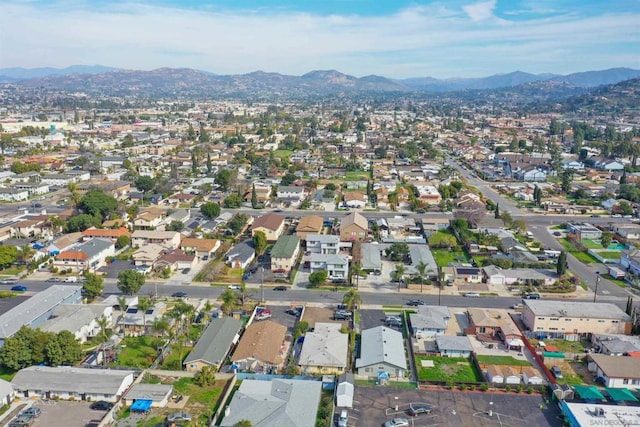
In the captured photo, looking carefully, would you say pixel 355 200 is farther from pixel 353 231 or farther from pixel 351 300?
pixel 351 300

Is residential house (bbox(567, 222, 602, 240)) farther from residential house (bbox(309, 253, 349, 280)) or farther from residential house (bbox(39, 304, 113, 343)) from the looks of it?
residential house (bbox(39, 304, 113, 343))

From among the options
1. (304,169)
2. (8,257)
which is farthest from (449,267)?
(304,169)

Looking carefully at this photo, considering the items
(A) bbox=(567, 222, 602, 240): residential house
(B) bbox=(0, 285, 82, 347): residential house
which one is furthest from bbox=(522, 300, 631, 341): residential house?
(B) bbox=(0, 285, 82, 347): residential house

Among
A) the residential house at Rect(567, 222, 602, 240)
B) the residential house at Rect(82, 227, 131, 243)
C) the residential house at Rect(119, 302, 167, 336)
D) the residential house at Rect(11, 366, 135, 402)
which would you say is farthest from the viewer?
the residential house at Rect(567, 222, 602, 240)

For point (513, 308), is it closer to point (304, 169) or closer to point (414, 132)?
point (304, 169)

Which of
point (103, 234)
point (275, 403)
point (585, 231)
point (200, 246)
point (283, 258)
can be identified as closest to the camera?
point (275, 403)

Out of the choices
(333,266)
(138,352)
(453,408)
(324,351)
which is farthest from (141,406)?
(333,266)

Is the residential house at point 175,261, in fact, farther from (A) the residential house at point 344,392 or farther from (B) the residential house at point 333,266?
(A) the residential house at point 344,392

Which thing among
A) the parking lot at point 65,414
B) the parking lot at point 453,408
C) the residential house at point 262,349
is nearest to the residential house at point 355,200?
the residential house at point 262,349
